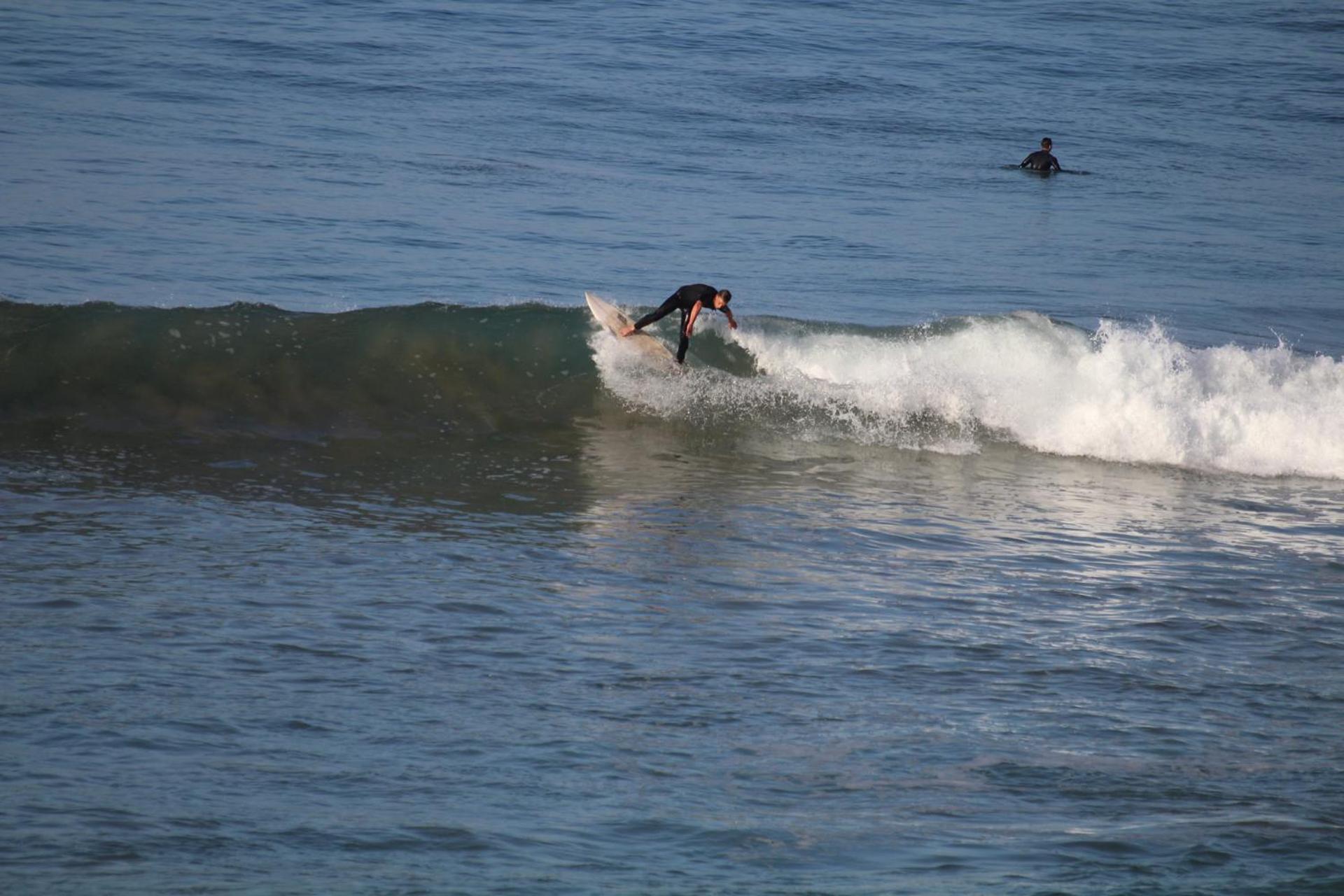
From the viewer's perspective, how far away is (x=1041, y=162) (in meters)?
30.4

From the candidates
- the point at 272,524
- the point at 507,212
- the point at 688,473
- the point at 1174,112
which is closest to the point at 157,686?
the point at 272,524

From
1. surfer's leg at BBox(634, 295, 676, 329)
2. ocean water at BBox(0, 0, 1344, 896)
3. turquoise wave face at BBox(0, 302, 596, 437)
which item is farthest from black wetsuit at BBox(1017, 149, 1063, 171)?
surfer's leg at BBox(634, 295, 676, 329)

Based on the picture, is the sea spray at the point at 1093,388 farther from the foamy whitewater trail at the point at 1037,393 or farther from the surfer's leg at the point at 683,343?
the surfer's leg at the point at 683,343

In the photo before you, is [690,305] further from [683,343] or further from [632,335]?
[632,335]

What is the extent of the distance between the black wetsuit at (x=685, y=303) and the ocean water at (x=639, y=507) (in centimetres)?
56

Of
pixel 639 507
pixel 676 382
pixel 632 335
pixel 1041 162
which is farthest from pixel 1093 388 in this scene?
pixel 1041 162

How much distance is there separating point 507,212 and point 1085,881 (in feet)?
62.8

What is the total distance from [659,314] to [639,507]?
396 centimetres

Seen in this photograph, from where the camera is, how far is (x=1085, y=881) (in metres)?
5.29

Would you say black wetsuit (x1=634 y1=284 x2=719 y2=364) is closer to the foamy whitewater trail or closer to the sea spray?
the foamy whitewater trail

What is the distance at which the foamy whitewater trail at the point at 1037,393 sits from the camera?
1427 cm

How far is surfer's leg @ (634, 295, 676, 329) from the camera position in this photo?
47.8 feet

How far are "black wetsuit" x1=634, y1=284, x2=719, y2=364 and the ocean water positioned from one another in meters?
0.56

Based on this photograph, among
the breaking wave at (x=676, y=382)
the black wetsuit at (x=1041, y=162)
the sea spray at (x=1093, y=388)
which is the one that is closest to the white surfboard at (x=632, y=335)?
the breaking wave at (x=676, y=382)
